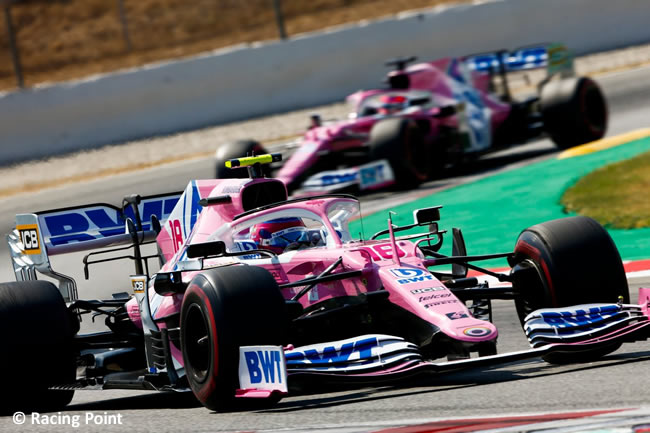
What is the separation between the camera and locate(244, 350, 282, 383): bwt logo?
681 cm

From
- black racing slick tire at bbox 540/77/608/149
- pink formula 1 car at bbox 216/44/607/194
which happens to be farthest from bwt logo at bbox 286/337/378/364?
black racing slick tire at bbox 540/77/608/149

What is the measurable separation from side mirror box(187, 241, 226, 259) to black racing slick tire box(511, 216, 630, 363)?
2279 millimetres

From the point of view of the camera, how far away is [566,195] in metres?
15.1

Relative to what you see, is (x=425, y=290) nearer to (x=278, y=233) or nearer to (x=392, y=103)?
(x=278, y=233)

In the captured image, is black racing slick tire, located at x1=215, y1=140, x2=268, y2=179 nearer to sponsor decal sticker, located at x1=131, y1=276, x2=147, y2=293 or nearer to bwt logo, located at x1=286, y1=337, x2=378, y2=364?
sponsor decal sticker, located at x1=131, y1=276, x2=147, y2=293

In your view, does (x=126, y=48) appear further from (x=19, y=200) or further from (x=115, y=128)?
(x=19, y=200)

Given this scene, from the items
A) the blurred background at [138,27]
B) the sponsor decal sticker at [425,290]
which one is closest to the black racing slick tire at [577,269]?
the sponsor decal sticker at [425,290]

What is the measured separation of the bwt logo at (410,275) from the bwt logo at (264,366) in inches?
47.7

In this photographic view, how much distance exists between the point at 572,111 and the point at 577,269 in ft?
37.0

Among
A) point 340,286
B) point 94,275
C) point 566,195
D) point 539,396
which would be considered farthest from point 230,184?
point 566,195

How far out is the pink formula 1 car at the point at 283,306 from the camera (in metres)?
6.98

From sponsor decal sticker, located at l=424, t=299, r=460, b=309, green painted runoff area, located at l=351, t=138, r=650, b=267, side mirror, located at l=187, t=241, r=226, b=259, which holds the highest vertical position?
side mirror, located at l=187, t=241, r=226, b=259

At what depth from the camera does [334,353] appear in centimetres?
709

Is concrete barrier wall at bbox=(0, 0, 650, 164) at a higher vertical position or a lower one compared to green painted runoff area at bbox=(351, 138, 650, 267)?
higher
